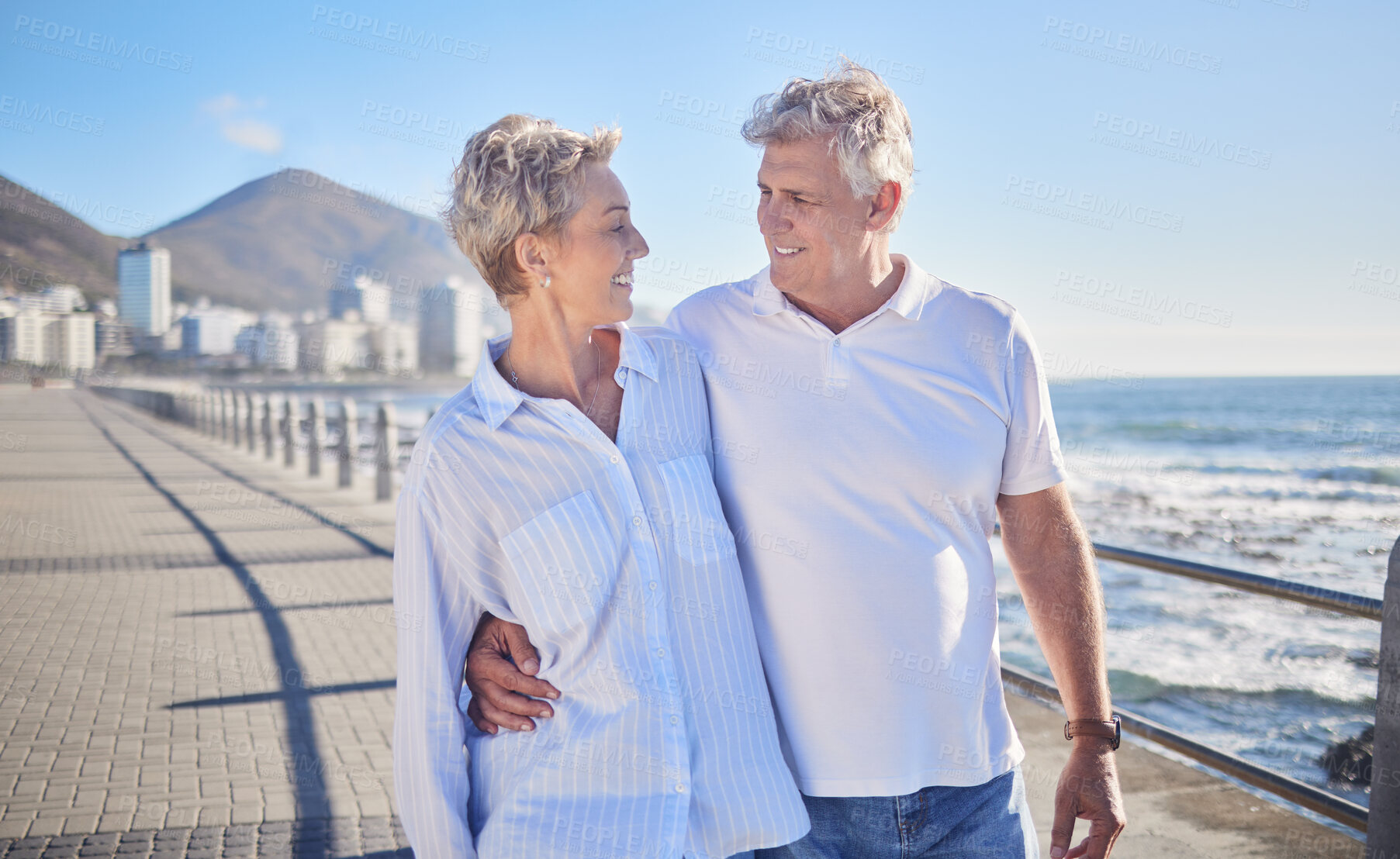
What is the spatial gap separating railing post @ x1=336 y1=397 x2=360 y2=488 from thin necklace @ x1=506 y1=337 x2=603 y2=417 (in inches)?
493

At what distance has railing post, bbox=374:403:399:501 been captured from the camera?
40.3 ft

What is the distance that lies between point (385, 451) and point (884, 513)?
11.5m

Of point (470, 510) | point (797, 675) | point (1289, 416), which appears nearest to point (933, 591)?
point (797, 675)

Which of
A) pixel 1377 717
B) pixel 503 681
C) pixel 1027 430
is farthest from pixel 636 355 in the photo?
pixel 1377 717

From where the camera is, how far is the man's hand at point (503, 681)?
1.76 metres

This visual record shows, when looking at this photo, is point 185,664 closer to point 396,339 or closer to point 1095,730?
point 1095,730

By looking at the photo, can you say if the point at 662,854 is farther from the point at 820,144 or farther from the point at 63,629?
the point at 63,629

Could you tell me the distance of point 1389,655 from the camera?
2754mm

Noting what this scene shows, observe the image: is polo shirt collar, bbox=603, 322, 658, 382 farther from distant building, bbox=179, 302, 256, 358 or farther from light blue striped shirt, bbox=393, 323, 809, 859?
distant building, bbox=179, 302, 256, 358

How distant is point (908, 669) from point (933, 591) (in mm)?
166

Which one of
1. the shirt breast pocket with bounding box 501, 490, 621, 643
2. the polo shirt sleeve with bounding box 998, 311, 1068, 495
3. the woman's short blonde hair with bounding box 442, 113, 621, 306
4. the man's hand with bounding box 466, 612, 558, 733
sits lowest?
the man's hand with bounding box 466, 612, 558, 733

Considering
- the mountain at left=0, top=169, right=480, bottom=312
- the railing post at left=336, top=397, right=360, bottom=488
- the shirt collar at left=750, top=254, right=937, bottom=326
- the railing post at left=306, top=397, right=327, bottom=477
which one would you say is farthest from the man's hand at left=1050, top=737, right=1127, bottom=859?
the railing post at left=306, top=397, right=327, bottom=477

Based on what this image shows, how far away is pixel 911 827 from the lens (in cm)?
191

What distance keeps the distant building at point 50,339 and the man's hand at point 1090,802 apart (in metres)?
13.5
